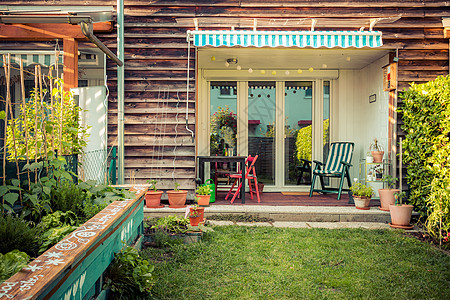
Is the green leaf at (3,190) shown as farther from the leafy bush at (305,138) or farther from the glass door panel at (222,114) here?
the leafy bush at (305,138)

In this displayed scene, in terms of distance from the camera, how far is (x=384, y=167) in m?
6.27

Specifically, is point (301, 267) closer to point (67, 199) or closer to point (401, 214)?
point (67, 199)

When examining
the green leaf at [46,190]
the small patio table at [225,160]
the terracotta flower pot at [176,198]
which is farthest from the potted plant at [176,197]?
the green leaf at [46,190]

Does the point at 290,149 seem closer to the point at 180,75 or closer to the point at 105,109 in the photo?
the point at 180,75

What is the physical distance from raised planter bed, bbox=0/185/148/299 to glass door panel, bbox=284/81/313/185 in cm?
547

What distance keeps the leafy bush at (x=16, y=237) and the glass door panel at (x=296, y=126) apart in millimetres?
6215

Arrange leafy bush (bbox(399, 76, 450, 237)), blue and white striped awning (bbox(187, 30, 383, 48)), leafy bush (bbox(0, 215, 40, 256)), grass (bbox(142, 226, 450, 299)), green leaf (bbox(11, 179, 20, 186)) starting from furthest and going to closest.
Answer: blue and white striped awning (bbox(187, 30, 383, 48)) → leafy bush (bbox(399, 76, 450, 237)) → grass (bbox(142, 226, 450, 299)) → green leaf (bbox(11, 179, 20, 186)) → leafy bush (bbox(0, 215, 40, 256))

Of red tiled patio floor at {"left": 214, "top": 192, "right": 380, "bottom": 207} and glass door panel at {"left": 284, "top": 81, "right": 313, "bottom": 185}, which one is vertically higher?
glass door panel at {"left": 284, "top": 81, "right": 313, "bottom": 185}

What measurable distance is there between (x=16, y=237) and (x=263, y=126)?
623 centimetres

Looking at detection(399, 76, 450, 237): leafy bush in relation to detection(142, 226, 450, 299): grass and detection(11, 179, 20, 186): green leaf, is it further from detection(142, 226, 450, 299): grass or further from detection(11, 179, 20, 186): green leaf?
detection(11, 179, 20, 186): green leaf

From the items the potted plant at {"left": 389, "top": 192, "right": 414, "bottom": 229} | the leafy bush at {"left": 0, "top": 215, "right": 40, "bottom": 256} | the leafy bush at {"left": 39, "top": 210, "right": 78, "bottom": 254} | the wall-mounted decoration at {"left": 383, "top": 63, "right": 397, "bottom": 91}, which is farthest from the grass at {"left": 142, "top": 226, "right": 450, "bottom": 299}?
the wall-mounted decoration at {"left": 383, "top": 63, "right": 397, "bottom": 91}

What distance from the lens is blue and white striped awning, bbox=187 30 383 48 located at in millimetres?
5285

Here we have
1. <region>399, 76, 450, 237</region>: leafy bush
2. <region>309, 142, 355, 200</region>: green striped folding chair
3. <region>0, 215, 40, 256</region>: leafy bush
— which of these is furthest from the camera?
<region>309, 142, 355, 200</region>: green striped folding chair

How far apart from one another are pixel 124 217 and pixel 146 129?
3.24m
